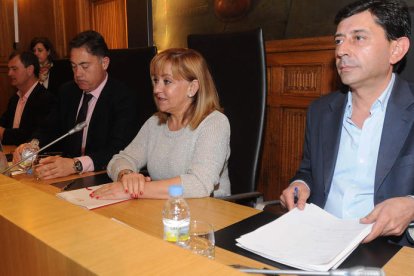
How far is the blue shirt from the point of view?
1.35 meters

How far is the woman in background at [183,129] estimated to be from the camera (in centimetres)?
156

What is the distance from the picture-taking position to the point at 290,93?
2.23 metres

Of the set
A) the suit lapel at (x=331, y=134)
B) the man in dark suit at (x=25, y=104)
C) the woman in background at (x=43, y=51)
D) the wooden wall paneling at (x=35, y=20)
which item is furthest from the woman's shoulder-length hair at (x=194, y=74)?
the wooden wall paneling at (x=35, y=20)

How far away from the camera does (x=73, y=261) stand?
16.2 inches

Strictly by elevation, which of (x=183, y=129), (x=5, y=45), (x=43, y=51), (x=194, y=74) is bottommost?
(x=183, y=129)

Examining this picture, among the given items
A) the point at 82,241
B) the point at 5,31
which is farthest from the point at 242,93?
the point at 5,31

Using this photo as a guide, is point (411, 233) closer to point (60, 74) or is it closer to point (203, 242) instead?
point (203, 242)

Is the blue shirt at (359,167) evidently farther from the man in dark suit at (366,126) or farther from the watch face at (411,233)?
the watch face at (411,233)

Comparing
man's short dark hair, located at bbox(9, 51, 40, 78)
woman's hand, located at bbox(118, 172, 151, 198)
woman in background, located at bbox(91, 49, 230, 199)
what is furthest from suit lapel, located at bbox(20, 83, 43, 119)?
woman's hand, located at bbox(118, 172, 151, 198)

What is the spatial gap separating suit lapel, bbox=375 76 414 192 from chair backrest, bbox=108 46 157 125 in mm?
1181

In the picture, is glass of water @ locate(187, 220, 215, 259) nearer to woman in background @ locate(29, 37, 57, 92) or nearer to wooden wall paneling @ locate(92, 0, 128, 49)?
wooden wall paneling @ locate(92, 0, 128, 49)

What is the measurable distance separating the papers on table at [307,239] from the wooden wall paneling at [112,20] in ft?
10.7

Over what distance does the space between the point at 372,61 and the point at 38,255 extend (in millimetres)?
1210

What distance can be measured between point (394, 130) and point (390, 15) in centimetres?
38
